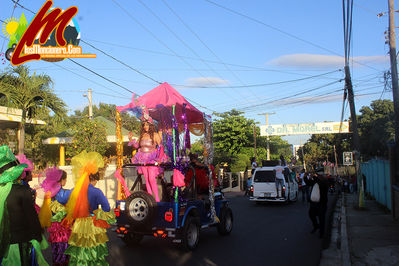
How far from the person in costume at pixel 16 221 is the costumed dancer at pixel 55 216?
0.78 m

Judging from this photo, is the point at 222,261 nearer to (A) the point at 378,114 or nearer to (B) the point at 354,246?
(B) the point at 354,246

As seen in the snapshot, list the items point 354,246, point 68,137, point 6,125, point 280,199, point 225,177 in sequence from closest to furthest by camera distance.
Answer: point 354,246
point 280,199
point 6,125
point 68,137
point 225,177

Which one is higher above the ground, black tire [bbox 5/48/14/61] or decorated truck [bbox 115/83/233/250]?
black tire [bbox 5/48/14/61]

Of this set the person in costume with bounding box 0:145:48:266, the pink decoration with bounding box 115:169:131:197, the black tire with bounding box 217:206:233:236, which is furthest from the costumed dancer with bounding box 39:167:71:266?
the black tire with bounding box 217:206:233:236

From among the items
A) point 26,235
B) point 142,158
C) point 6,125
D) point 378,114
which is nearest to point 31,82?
point 6,125

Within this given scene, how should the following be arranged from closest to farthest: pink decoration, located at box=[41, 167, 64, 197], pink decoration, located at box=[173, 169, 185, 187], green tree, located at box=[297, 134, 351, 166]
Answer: pink decoration, located at box=[41, 167, 64, 197], pink decoration, located at box=[173, 169, 185, 187], green tree, located at box=[297, 134, 351, 166]

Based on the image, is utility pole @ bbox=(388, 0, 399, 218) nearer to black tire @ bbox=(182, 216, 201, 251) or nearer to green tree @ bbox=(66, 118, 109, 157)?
black tire @ bbox=(182, 216, 201, 251)

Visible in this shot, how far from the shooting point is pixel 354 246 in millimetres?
8578

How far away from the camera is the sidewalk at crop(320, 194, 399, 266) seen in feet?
24.2

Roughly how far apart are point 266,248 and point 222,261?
166 centimetres

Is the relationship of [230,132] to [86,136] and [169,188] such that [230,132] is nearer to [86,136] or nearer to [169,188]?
[86,136]

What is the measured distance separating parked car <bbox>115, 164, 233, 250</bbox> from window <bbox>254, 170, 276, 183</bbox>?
9.80m

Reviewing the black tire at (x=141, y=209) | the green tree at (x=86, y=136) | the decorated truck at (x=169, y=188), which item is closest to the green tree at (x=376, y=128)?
the green tree at (x=86, y=136)

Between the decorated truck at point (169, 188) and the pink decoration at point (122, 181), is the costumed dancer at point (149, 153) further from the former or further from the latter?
the pink decoration at point (122, 181)
